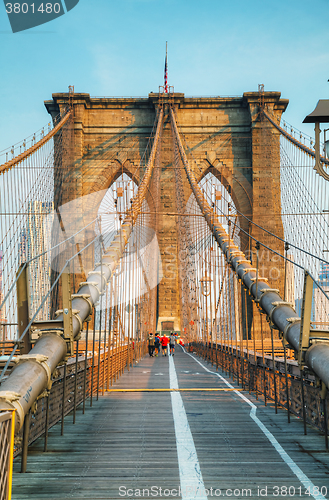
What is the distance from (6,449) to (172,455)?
254 centimetres

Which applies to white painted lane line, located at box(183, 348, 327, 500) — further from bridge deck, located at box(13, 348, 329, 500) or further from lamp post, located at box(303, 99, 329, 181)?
lamp post, located at box(303, 99, 329, 181)

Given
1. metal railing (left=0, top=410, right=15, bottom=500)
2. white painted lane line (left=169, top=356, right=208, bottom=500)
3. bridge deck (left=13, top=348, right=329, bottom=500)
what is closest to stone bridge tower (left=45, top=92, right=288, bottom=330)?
bridge deck (left=13, top=348, right=329, bottom=500)

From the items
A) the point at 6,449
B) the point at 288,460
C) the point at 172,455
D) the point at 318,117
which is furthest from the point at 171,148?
the point at 6,449

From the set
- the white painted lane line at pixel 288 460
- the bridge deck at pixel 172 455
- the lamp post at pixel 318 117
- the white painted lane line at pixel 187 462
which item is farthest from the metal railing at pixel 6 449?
the lamp post at pixel 318 117

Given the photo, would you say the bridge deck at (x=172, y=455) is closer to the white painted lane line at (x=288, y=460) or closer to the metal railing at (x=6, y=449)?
the white painted lane line at (x=288, y=460)

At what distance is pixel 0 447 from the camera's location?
2678 mm

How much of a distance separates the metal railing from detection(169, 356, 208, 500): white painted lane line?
5.01 ft

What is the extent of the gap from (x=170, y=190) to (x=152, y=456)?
29073mm

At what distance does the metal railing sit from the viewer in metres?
2.68

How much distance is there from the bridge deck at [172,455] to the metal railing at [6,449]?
1.13m

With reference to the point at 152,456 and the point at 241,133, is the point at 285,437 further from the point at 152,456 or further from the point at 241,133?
the point at 241,133

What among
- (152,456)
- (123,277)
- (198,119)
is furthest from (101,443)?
(198,119)

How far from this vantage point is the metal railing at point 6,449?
2684mm

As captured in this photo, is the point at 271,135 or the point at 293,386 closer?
the point at 293,386
